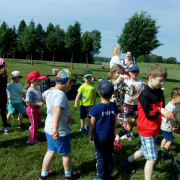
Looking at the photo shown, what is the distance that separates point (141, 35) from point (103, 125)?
20546mm

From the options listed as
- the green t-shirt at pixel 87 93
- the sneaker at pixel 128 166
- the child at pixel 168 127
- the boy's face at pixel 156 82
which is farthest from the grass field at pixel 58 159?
the boy's face at pixel 156 82

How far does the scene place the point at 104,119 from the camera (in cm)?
267

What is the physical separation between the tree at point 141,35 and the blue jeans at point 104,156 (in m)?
20.3

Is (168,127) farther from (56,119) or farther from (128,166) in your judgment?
(56,119)

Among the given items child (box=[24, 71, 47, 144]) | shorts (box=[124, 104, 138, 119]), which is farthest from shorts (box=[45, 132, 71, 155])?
shorts (box=[124, 104, 138, 119])

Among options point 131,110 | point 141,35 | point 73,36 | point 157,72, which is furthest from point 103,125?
point 73,36

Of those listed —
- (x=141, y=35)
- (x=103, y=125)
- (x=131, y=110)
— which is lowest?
(x=131, y=110)

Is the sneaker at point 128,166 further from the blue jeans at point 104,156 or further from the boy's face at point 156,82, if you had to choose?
the boy's face at point 156,82

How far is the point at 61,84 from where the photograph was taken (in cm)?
270

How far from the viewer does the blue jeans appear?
2.75 metres

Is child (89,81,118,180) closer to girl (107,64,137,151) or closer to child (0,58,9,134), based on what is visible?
girl (107,64,137,151)

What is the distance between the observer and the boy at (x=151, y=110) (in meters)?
2.60

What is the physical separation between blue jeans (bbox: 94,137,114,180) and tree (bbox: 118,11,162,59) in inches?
798

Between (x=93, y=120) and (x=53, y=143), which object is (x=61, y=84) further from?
(x=53, y=143)
